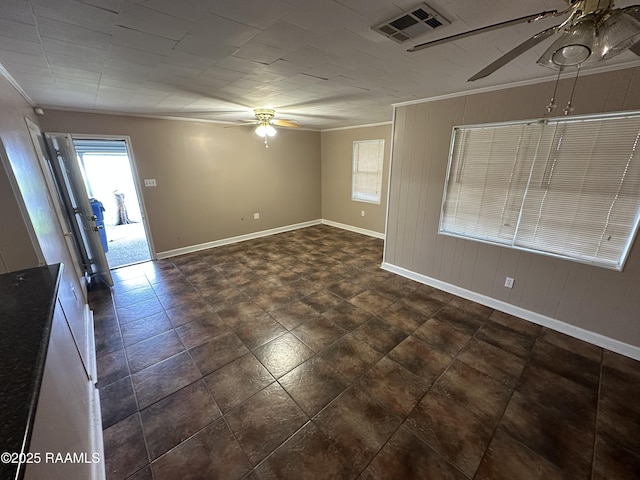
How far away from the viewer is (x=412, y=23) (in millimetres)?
1452

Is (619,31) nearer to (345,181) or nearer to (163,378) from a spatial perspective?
(163,378)

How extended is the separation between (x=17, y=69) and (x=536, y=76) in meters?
4.47

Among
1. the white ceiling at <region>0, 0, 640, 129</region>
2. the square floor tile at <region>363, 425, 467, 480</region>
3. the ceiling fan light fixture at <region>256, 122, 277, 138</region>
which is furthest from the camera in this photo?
the ceiling fan light fixture at <region>256, 122, 277, 138</region>

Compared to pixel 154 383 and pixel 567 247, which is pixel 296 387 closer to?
pixel 154 383

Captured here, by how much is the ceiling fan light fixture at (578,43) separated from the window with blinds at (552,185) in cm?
173

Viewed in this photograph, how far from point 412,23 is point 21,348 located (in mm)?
2312

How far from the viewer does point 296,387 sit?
6.66 ft

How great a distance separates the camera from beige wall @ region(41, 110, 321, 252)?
4121 millimetres

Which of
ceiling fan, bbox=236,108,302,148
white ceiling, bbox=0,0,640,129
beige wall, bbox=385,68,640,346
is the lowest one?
beige wall, bbox=385,68,640,346

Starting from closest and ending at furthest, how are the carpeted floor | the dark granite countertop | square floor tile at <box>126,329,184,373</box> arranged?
the dark granite countertop < square floor tile at <box>126,329,184,373</box> < the carpeted floor

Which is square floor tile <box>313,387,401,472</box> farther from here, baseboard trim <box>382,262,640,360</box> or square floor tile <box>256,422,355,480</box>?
baseboard trim <box>382,262,640,360</box>

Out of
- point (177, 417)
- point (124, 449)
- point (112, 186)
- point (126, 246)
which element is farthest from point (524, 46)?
point (112, 186)

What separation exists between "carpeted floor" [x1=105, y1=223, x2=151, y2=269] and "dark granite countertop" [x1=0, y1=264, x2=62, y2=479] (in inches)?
146

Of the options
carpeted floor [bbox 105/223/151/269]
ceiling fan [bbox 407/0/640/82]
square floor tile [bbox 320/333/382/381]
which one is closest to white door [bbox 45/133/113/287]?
carpeted floor [bbox 105/223/151/269]
